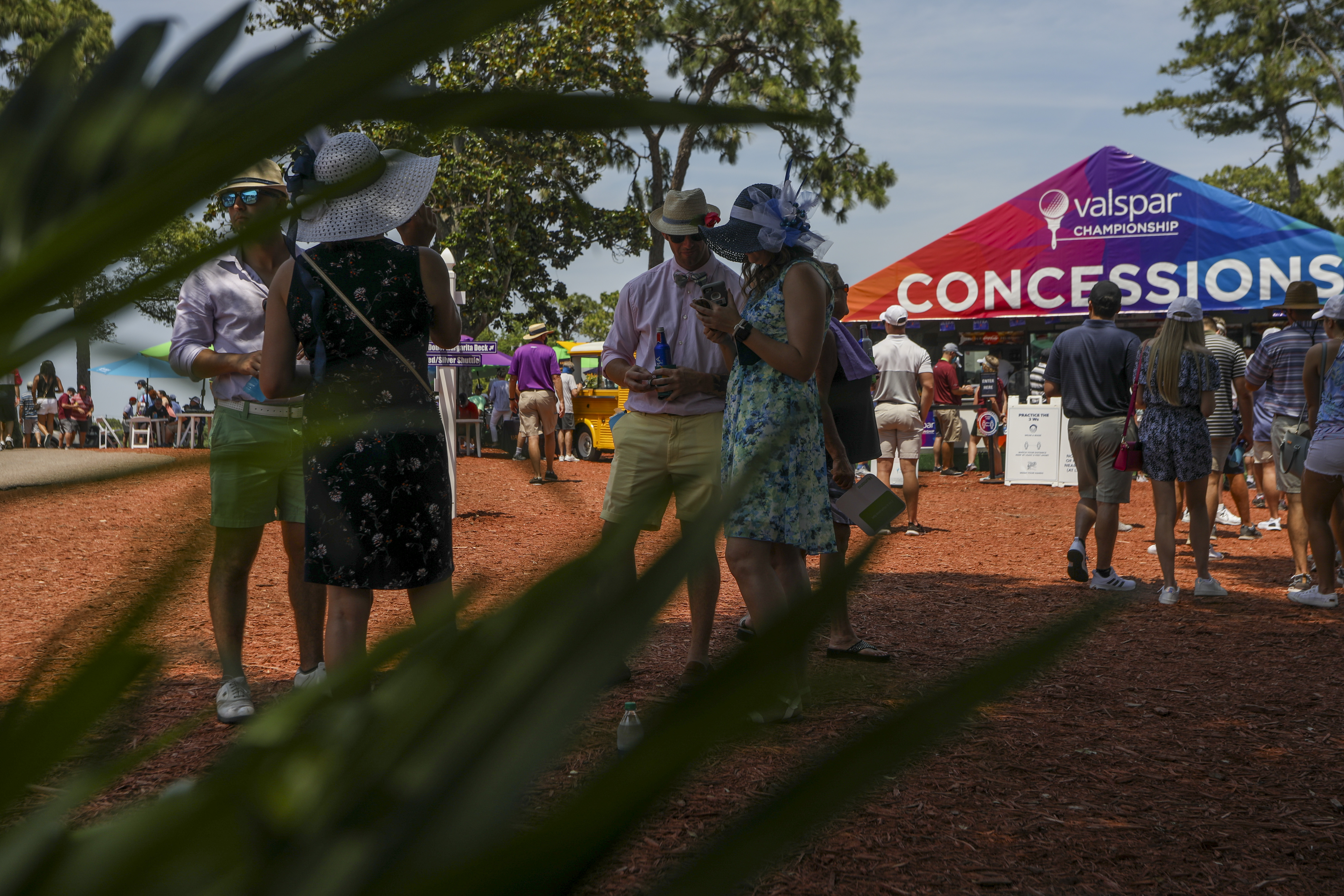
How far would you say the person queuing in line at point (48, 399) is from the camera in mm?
177

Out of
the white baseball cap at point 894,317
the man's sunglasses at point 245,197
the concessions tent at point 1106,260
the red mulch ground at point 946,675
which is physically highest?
the concessions tent at point 1106,260

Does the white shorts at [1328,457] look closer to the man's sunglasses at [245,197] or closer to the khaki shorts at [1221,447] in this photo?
the khaki shorts at [1221,447]

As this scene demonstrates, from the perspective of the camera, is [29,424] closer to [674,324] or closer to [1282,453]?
[674,324]

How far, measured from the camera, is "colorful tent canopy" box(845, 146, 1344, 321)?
1373 cm

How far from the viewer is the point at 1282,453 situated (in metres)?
6.11

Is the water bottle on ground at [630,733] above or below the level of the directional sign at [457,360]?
below

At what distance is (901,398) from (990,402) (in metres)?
6.29

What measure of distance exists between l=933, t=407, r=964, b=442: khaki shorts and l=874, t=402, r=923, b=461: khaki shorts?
5865 mm

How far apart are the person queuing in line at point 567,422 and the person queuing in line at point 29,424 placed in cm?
1487

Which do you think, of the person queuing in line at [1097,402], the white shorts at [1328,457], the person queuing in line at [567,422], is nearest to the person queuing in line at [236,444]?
the white shorts at [1328,457]

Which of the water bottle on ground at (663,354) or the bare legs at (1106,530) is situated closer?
the water bottle on ground at (663,354)

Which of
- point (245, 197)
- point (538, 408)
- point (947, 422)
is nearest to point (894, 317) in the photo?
point (538, 408)

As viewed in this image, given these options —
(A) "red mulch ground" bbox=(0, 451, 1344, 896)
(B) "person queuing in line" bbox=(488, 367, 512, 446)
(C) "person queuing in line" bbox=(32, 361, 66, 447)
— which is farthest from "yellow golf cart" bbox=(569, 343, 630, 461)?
(C) "person queuing in line" bbox=(32, 361, 66, 447)

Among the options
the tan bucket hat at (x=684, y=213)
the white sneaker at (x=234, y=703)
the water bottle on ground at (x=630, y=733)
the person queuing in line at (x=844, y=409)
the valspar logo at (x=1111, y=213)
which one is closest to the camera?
the water bottle on ground at (x=630, y=733)
